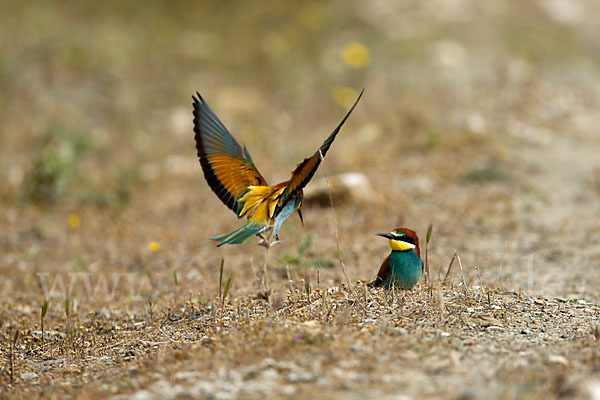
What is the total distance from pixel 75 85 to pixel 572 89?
29.8 ft

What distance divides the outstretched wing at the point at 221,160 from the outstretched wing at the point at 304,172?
0.25 meters

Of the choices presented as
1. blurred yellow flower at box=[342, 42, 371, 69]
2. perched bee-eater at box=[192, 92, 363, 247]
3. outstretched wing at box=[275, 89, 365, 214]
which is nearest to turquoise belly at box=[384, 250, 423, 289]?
perched bee-eater at box=[192, 92, 363, 247]

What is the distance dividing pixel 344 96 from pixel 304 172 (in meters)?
7.74

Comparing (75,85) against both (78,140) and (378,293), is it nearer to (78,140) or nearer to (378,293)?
(78,140)

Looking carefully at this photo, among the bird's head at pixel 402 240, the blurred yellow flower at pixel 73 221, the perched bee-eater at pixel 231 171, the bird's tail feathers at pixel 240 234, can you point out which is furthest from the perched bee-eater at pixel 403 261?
the blurred yellow flower at pixel 73 221

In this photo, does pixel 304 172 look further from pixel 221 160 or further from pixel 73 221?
pixel 73 221

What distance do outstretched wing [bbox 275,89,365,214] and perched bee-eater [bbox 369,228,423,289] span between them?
66 cm

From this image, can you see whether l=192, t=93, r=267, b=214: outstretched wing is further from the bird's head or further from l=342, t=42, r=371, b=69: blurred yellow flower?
l=342, t=42, r=371, b=69: blurred yellow flower

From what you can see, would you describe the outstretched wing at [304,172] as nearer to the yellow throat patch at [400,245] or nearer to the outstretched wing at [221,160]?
the outstretched wing at [221,160]

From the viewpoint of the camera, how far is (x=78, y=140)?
8664mm

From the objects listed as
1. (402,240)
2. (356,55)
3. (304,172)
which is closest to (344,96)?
(356,55)

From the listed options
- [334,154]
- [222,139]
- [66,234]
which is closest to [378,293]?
[222,139]

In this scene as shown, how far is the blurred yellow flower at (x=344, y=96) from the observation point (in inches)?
414

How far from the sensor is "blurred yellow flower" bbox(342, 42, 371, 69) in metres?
11.4
